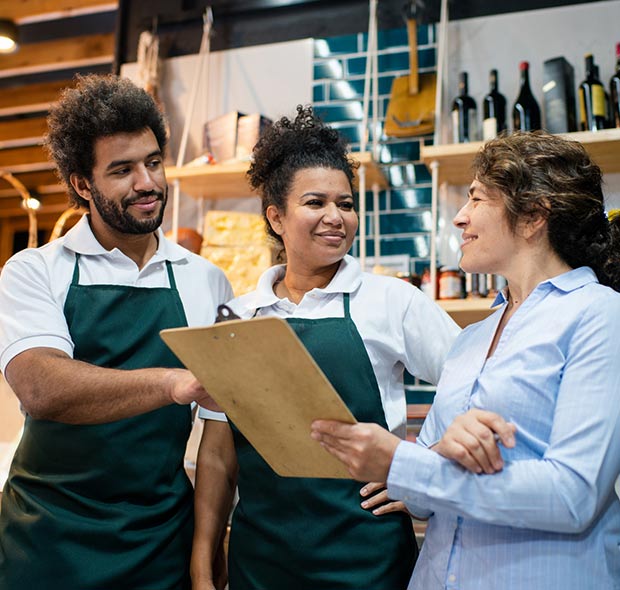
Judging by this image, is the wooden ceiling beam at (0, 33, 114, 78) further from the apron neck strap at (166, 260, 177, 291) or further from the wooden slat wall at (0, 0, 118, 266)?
the apron neck strap at (166, 260, 177, 291)

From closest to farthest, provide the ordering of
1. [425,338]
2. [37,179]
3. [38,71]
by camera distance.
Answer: [425,338]
[38,71]
[37,179]

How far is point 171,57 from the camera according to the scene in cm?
361

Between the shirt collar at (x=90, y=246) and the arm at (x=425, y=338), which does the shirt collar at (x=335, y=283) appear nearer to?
the arm at (x=425, y=338)

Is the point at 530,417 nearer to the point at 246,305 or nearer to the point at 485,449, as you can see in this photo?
the point at 485,449

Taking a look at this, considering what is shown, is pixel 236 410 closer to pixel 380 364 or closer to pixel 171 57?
pixel 380 364

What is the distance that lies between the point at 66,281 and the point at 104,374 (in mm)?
360

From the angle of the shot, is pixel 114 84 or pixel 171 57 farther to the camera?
pixel 171 57

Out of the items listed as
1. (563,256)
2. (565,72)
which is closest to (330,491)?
(563,256)

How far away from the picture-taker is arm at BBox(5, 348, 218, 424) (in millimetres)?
1498

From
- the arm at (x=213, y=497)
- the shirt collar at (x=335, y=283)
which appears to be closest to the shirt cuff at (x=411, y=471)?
the shirt collar at (x=335, y=283)

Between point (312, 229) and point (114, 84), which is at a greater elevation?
point (114, 84)

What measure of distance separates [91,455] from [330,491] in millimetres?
528

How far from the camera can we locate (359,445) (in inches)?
46.6

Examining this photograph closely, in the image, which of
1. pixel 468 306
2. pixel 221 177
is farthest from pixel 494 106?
pixel 221 177
